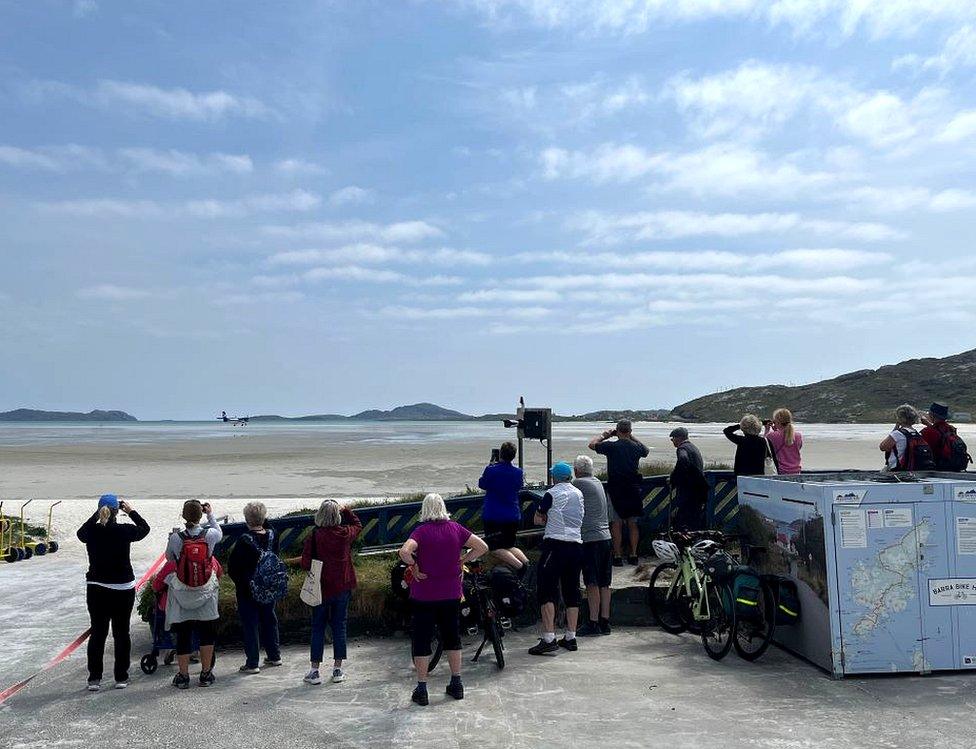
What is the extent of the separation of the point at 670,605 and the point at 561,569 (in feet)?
4.79

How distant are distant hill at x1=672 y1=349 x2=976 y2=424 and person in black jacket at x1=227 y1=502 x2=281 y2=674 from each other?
120 meters

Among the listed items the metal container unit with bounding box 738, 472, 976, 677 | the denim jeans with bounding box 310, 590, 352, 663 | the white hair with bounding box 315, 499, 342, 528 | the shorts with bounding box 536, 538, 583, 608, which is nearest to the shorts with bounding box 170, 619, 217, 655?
the denim jeans with bounding box 310, 590, 352, 663

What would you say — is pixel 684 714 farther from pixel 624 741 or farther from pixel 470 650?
pixel 470 650

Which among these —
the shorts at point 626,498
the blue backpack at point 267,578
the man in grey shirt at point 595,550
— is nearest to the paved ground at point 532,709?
the blue backpack at point 267,578

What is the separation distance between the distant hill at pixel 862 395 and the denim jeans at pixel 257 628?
12035cm

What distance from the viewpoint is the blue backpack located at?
7.50 meters

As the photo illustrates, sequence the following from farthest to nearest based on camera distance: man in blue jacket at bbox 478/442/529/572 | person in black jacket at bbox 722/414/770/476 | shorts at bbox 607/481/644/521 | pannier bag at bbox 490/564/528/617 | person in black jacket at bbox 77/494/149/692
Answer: shorts at bbox 607/481/644/521 < person in black jacket at bbox 722/414/770/476 < man in blue jacket at bbox 478/442/529/572 < pannier bag at bbox 490/564/528/617 < person in black jacket at bbox 77/494/149/692

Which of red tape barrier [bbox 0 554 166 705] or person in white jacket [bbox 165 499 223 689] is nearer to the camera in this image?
red tape barrier [bbox 0 554 166 705]

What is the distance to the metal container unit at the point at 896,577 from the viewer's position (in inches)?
275

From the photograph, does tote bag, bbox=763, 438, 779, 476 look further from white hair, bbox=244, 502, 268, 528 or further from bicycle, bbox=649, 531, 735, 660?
white hair, bbox=244, 502, 268, 528

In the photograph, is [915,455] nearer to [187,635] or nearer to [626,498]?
[626,498]

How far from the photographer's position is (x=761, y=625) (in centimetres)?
755

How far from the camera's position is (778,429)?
10250 mm

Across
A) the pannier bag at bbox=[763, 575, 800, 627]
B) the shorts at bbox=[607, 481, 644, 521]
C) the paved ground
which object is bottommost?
the paved ground
